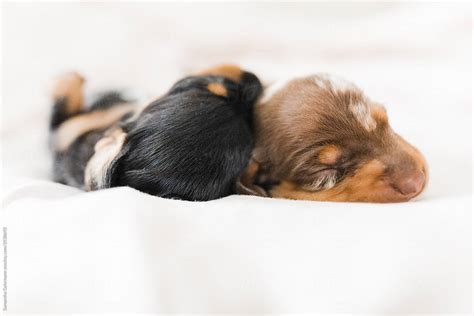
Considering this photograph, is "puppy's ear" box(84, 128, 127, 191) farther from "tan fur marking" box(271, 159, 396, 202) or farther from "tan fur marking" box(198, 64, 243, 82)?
"tan fur marking" box(271, 159, 396, 202)

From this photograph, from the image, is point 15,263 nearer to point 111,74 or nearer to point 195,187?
point 195,187

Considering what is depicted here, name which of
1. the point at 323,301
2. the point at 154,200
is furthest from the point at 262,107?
the point at 323,301

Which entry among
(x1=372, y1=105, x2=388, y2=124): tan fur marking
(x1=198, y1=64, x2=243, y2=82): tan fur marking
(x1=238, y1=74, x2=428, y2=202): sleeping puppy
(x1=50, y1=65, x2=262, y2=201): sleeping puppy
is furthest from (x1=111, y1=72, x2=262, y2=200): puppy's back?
(x1=372, y1=105, x2=388, y2=124): tan fur marking

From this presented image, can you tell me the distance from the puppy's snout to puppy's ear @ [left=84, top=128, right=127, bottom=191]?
0.71 meters

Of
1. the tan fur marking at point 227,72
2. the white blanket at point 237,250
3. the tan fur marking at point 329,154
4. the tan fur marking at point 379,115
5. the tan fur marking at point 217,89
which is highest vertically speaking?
the tan fur marking at point 227,72

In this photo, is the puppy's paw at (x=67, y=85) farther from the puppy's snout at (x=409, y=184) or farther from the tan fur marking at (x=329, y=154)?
the puppy's snout at (x=409, y=184)

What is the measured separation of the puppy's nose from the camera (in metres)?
1.38

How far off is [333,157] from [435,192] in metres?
0.31

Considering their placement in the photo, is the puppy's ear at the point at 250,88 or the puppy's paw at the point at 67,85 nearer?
the puppy's ear at the point at 250,88

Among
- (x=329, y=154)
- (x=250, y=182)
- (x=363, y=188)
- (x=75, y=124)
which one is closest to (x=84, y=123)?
(x=75, y=124)

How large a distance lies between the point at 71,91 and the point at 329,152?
110 cm

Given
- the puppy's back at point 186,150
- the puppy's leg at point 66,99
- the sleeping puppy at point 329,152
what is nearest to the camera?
the puppy's back at point 186,150

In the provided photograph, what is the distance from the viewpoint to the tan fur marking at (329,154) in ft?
4.73

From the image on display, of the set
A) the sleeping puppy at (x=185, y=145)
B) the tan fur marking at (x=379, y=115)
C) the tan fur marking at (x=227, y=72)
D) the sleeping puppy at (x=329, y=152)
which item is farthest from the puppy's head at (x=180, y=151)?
the tan fur marking at (x=379, y=115)
